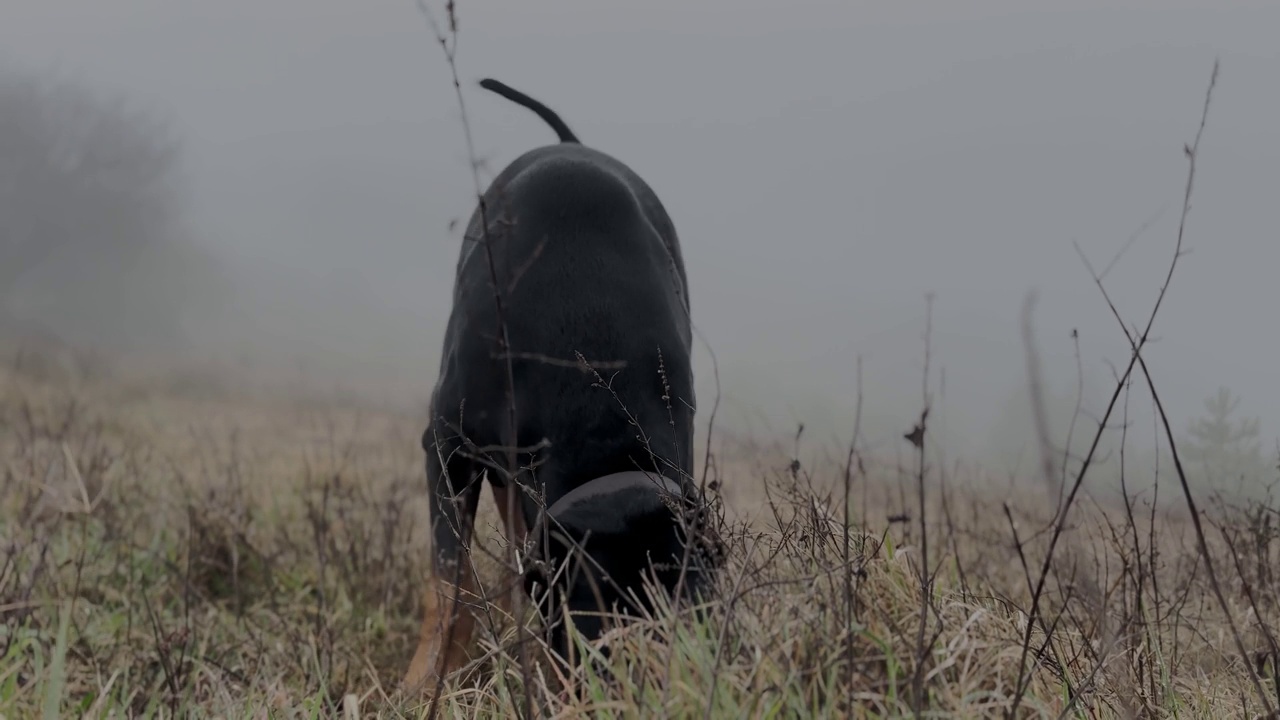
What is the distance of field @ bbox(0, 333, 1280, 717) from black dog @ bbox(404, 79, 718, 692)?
16 centimetres

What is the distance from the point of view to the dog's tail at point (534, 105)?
414 centimetres

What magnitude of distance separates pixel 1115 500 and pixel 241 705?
300cm

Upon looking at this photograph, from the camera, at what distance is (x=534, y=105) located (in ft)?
13.8

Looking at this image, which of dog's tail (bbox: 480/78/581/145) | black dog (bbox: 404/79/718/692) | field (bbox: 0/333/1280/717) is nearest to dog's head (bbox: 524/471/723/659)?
black dog (bbox: 404/79/718/692)

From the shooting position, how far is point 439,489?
3213 millimetres

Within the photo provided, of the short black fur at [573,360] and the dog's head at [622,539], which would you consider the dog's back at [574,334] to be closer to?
the short black fur at [573,360]


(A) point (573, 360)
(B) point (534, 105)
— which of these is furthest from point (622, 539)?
(B) point (534, 105)

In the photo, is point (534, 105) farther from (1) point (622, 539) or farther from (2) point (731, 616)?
(2) point (731, 616)

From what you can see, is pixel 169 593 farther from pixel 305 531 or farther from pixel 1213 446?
pixel 1213 446

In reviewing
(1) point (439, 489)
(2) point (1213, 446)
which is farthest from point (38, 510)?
(2) point (1213, 446)

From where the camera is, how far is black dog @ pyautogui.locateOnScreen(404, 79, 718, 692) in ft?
7.25

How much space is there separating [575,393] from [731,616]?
0.93 m

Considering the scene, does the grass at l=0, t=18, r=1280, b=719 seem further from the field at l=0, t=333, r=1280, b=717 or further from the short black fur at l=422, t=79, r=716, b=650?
the short black fur at l=422, t=79, r=716, b=650

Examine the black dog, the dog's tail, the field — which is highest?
the dog's tail
